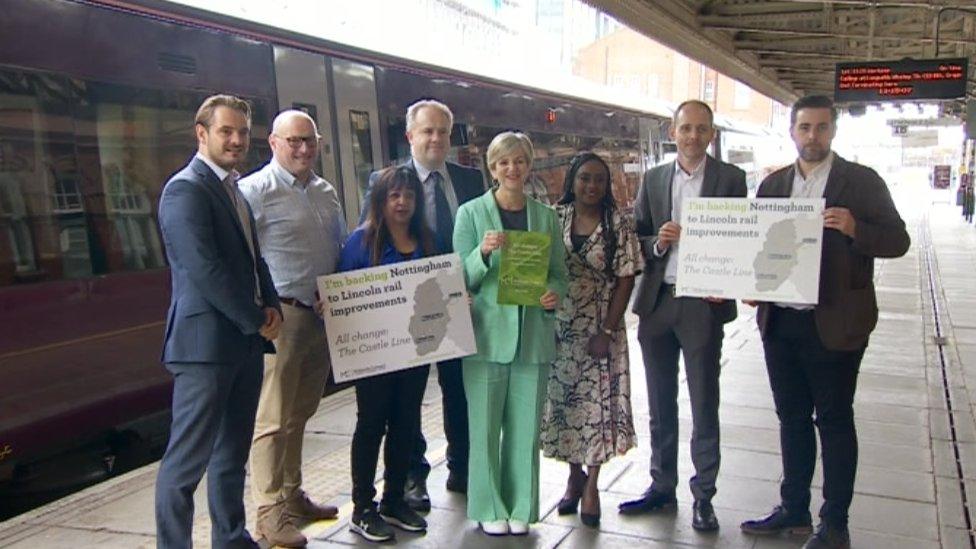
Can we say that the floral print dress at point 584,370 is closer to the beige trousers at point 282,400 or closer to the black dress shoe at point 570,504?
the black dress shoe at point 570,504

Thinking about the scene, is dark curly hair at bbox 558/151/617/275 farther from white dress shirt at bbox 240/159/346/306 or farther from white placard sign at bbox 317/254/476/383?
white dress shirt at bbox 240/159/346/306

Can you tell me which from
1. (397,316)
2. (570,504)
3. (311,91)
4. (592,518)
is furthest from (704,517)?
(311,91)

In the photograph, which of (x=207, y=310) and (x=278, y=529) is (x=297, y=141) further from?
(x=278, y=529)

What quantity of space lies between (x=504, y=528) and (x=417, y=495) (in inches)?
21.6

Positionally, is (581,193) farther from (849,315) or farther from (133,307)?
(133,307)

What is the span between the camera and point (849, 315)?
11.4 feet

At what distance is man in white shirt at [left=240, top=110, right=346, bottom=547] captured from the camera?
11.9 ft

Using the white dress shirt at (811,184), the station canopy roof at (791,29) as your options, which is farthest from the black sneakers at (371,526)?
the station canopy roof at (791,29)

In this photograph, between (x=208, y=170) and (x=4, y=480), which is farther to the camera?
(x=4, y=480)

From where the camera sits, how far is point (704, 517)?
3883 mm

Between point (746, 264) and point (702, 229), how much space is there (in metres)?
0.23

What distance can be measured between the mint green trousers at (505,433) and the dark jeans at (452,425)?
0.39 metres

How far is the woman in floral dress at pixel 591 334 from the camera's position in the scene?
3.80 metres

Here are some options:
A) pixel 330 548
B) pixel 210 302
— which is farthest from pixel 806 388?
pixel 210 302
